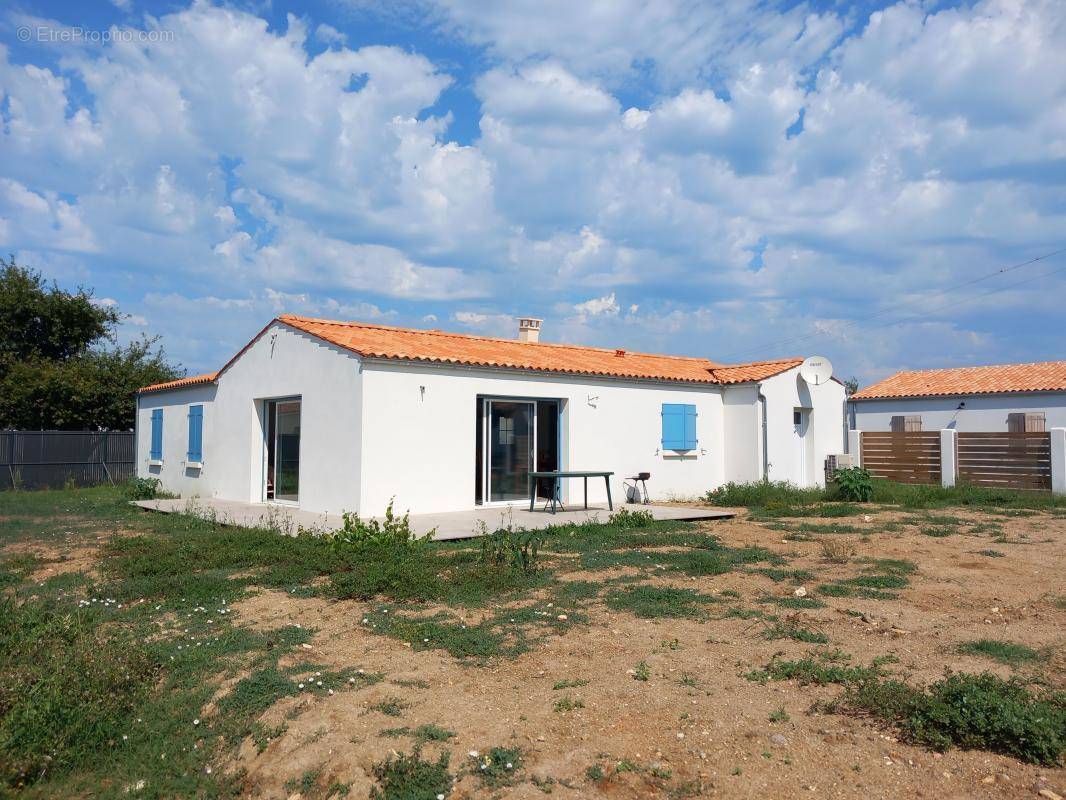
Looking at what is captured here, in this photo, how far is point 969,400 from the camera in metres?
26.5

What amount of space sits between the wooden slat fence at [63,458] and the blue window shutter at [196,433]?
5.08 meters

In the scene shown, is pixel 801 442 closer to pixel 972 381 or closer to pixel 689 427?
pixel 689 427

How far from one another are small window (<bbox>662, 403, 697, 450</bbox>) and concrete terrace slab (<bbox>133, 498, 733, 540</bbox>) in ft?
6.62

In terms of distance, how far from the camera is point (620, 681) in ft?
16.5

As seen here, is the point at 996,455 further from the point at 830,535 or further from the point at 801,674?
the point at 801,674

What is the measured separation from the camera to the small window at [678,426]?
16.1m

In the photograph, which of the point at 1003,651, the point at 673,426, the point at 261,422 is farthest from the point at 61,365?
the point at 1003,651

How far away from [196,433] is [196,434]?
0.02 meters

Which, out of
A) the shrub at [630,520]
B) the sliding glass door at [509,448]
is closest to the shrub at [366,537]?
the shrub at [630,520]

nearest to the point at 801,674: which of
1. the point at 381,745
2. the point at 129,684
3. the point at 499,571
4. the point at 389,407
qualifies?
the point at 381,745

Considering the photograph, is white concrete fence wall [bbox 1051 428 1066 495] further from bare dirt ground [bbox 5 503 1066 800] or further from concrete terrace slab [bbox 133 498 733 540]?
bare dirt ground [bbox 5 503 1066 800]

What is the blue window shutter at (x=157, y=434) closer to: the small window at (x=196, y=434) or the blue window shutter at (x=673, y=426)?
the small window at (x=196, y=434)

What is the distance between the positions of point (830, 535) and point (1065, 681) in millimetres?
6742

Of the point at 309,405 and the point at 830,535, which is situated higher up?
the point at 309,405
